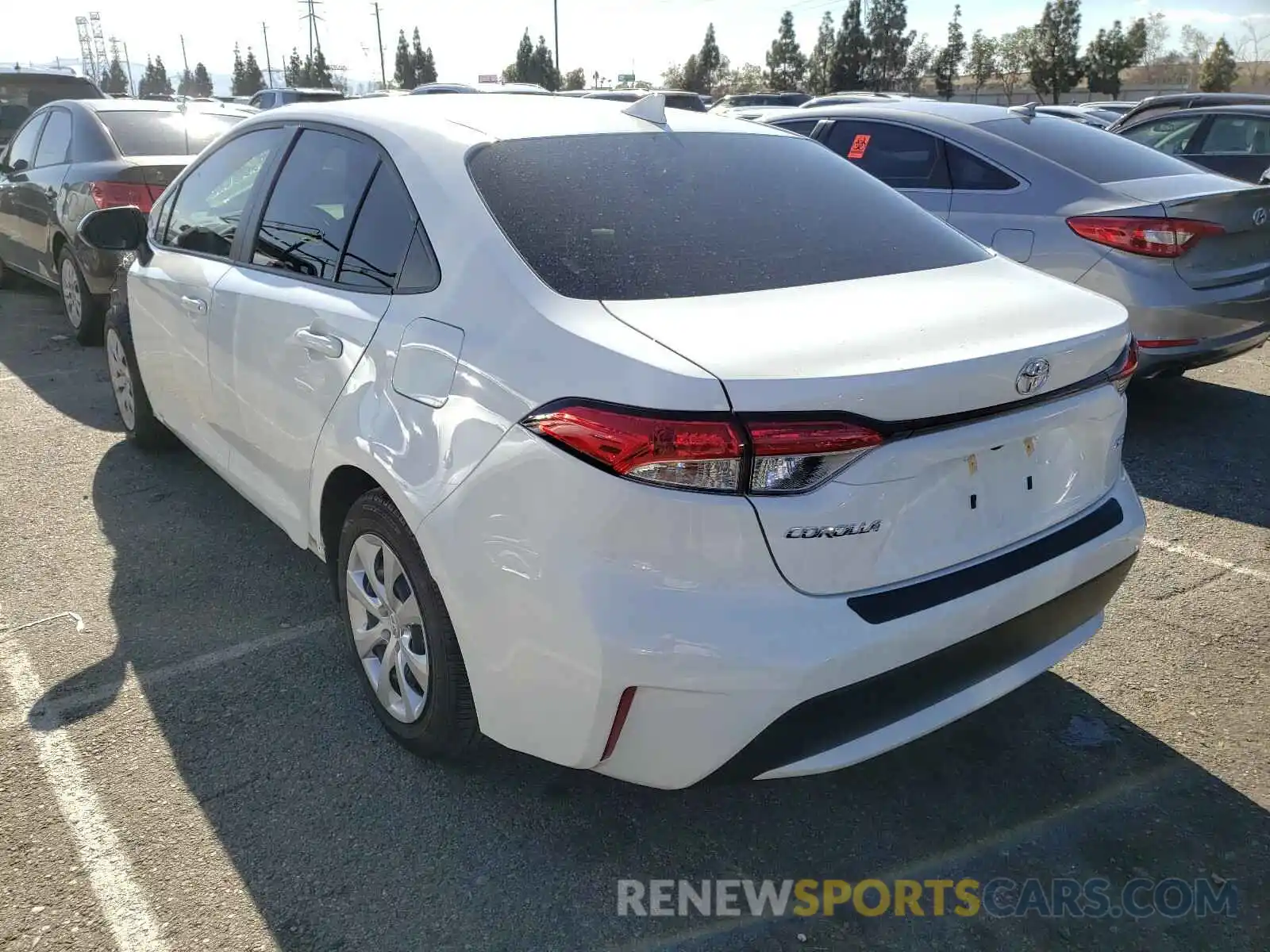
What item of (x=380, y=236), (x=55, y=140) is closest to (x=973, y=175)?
(x=380, y=236)

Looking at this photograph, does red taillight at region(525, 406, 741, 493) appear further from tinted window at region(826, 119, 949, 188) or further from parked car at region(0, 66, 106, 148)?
parked car at region(0, 66, 106, 148)

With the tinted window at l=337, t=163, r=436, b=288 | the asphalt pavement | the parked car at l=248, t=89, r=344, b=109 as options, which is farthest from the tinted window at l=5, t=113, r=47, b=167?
the parked car at l=248, t=89, r=344, b=109

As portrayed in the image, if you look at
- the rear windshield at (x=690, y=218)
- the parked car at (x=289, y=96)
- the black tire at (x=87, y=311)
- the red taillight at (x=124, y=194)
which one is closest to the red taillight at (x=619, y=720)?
the rear windshield at (x=690, y=218)

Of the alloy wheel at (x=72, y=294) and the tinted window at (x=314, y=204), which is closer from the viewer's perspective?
the tinted window at (x=314, y=204)

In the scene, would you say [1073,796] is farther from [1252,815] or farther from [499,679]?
[499,679]

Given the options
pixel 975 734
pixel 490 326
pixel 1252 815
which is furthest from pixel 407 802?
pixel 1252 815

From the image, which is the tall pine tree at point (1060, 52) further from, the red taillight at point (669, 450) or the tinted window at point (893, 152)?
the red taillight at point (669, 450)

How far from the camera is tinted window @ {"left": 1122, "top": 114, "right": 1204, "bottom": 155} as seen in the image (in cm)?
1016

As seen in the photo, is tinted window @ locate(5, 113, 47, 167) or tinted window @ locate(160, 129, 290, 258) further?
tinted window @ locate(5, 113, 47, 167)

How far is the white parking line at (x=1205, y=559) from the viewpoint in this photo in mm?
3795

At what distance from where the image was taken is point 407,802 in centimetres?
258

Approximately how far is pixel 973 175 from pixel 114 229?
4332 millimetres

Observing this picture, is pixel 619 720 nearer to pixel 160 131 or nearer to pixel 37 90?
pixel 160 131

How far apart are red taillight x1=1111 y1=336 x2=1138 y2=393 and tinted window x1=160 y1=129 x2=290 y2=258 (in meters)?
2.62
